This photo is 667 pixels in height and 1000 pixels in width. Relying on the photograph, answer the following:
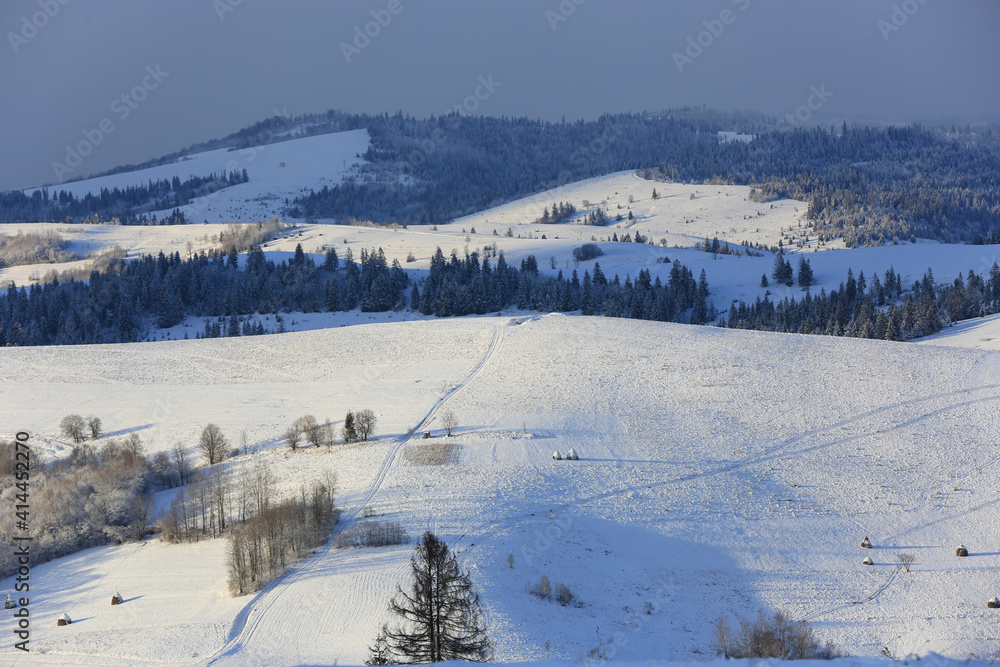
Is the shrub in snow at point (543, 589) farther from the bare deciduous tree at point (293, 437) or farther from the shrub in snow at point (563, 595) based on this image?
the bare deciduous tree at point (293, 437)

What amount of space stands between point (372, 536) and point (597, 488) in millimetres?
13210

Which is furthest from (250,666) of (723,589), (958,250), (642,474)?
(958,250)

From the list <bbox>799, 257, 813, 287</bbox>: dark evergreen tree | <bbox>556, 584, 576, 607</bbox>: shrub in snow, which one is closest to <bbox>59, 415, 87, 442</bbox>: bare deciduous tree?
<bbox>556, 584, 576, 607</bbox>: shrub in snow

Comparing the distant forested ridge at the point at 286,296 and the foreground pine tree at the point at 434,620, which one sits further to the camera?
the distant forested ridge at the point at 286,296

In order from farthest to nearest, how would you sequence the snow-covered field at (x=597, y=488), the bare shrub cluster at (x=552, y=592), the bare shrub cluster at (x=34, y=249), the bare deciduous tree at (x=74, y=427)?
the bare shrub cluster at (x=34, y=249) → the bare deciduous tree at (x=74, y=427) → the bare shrub cluster at (x=552, y=592) → the snow-covered field at (x=597, y=488)

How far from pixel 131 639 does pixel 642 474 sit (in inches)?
1062

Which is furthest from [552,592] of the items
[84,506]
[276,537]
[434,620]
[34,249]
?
[34,249]

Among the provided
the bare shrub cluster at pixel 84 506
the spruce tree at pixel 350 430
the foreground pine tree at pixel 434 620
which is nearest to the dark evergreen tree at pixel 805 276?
the spruce tree at pixel 350 430

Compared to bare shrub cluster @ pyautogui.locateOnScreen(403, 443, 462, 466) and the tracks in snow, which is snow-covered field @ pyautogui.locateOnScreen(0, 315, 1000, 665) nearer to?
A: the tracks in snow

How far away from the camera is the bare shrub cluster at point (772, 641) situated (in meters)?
20.4

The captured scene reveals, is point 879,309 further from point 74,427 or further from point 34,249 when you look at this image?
point 34,249

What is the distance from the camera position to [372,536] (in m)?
31.9

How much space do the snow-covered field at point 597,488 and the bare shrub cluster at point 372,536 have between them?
699 mm

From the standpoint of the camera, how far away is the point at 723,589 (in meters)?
28.9
